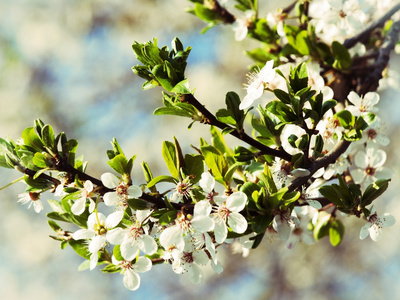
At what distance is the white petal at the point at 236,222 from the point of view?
21.5 inches

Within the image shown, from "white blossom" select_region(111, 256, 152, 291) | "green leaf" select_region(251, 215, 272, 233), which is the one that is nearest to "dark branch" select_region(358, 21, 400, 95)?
"green leaf" select_region(251, 215, 272, 233)

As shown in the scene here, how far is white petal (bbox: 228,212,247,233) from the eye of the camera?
0.55 m

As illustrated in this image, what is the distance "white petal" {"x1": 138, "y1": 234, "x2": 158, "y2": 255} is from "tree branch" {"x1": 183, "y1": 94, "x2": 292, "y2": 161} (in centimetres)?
15

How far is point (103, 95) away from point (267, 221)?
6.01 feet

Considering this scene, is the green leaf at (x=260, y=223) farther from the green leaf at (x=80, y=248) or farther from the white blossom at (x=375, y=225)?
the green leaf at (x=80, y=248)

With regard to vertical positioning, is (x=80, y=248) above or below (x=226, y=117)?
below

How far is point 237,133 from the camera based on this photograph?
597 millimetres

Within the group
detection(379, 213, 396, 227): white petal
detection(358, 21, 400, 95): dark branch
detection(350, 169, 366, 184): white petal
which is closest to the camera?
detection(379, 213, 396, 227): white petal

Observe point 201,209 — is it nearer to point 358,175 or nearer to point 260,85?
point 260,85

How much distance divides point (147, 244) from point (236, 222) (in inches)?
4.1

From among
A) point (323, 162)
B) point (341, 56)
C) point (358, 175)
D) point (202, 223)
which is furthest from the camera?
point (341, 56)

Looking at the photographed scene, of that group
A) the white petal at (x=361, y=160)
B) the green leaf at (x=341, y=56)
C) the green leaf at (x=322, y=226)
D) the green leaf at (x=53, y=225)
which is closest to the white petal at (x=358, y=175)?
the white petal at (x=361, y=160)

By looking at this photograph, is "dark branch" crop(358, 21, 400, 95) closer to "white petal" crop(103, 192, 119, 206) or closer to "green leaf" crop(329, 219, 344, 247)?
"green leaf" crop(329, 219, 344, 247)

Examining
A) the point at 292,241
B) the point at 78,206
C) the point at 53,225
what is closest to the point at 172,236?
the point at 78,206
